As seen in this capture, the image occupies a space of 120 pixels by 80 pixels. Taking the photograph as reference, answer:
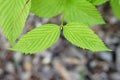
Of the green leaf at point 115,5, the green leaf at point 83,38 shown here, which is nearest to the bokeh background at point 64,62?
the green leaf at point 115,5

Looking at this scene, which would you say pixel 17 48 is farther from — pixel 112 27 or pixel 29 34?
pixel 112 27

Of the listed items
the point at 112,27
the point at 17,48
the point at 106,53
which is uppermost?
the point at 17,48

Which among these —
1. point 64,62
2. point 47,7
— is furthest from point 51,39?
point 64,62

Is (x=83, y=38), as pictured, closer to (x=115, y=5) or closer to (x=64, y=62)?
(x=115, y=5)

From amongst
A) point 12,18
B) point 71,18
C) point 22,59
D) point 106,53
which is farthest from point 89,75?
point 12,18

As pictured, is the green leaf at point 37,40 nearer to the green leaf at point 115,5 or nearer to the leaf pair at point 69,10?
the leaf pair at point 69,10
